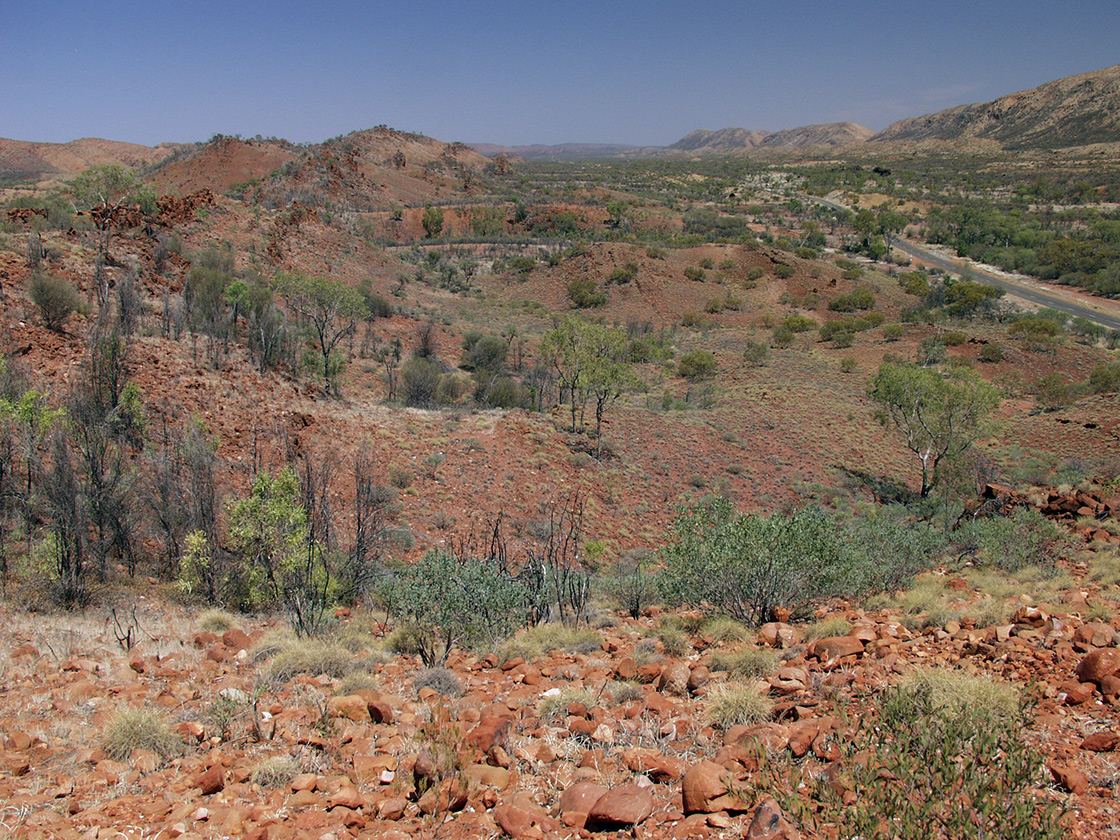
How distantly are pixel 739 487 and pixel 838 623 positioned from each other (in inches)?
456

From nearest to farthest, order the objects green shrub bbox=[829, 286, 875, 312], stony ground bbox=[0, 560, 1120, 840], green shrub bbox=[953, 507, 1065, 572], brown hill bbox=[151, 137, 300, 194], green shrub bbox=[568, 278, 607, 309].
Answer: stony ground bbox=[0, 560, 1120, 840] → green shrub bbox=[953, 507, 1065, 572] → green shrub bbox=[829, 286, 875, 312] → green shrub bbox=[568, 278, 607, 309] → brown hill bbox=[151, 137, 300, 194]

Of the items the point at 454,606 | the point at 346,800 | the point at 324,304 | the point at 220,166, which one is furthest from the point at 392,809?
the point at 220,166

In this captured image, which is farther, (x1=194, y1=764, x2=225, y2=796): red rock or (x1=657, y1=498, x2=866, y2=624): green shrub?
(x1=657, y1=498, x2=866, y2=624): green shrub

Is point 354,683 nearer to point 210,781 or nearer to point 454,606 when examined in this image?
point 210,781

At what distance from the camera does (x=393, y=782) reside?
396 centimetres

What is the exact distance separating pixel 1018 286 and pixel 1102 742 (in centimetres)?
5848

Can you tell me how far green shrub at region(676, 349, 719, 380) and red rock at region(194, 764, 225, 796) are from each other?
2720 centimetres

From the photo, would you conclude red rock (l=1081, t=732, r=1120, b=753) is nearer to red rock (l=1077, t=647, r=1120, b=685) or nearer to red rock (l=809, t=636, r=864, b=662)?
red rock (l=1077, t=647, r=1120, b=685)

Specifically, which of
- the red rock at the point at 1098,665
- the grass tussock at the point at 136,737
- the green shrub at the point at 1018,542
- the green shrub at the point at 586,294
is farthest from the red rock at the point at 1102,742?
the green shrub at the point at 586,294

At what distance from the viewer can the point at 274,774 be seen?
399 centimetres

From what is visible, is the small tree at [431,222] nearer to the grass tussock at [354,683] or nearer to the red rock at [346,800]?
the grass tussock at [354,683]

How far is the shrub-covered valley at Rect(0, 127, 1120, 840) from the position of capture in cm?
369

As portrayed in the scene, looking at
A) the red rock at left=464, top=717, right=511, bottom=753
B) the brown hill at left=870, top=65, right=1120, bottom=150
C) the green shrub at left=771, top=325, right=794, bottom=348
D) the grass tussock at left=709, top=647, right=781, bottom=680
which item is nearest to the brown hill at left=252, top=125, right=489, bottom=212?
the green shrub at left=771, top=325, right=794, bottom=348

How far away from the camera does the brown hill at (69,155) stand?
90938 millimetres
